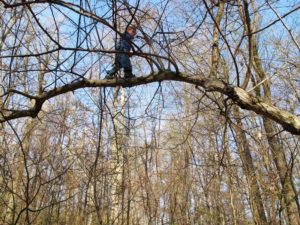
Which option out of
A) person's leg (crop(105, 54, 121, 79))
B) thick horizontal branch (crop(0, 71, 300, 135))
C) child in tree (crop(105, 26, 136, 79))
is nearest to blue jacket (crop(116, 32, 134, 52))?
child in tree (crop(105, 26, 136, 79))

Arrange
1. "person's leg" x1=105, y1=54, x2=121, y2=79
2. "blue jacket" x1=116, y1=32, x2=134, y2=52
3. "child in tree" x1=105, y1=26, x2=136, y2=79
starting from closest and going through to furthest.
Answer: "blue jacket" x1=116, y1=32, x2=134, y2=52, "child in tree" x1=105, y1=26, x2=136, y2=79, "person's leg" x1=105, y1=54, x2=121, y2=79

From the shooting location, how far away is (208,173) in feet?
20.4

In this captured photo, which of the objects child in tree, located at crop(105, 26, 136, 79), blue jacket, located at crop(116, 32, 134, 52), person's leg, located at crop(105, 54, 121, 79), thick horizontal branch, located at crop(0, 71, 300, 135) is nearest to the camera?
blue jacket, located at crop(116, 32, 134, 52)

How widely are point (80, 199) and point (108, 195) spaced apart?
4.40 ft

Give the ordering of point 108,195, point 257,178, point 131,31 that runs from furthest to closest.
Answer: point 257,178 → point 108,195 → point 131,31

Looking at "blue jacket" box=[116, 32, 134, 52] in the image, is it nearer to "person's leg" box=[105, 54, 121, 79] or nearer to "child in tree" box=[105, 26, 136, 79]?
"child in tree" box=[105, 26, 136, 79]

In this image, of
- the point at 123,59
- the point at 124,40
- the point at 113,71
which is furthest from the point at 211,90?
the point at 123,59

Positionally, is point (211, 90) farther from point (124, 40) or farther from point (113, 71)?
point (113, 71)

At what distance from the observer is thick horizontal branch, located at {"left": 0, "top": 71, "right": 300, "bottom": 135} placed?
2.10 metres

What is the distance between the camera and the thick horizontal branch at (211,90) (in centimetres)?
210

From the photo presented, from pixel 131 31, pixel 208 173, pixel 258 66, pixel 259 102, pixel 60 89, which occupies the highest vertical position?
pixel 258 66

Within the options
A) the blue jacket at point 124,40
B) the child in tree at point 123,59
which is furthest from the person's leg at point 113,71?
the blue jacket at point 124,40

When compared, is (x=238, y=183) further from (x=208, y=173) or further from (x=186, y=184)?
(x=208, y=173)

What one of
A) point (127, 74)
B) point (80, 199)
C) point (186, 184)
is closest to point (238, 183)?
point (186, 184)
